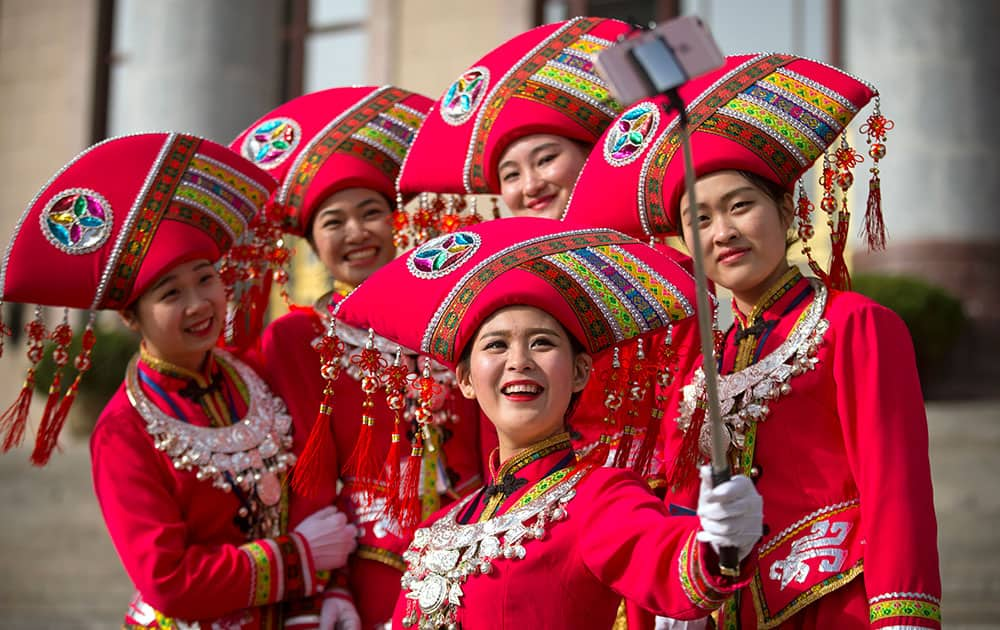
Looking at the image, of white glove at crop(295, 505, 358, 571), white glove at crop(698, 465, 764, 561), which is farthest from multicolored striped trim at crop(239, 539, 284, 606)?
white glove at crop(698, 465, 764, 561)

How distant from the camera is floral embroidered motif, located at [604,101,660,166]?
3275 mm

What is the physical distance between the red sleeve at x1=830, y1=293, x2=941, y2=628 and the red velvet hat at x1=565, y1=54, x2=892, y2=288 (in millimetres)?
375

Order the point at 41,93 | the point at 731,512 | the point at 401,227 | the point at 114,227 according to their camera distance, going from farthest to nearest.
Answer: the point at 41,93 → the point at 401,227 → the point at 114,227 → the point at 731,512

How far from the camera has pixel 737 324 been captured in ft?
10.9

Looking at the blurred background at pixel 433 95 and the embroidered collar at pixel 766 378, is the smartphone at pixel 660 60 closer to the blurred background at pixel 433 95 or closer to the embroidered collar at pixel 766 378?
the embroidered collar at pixel 766 378

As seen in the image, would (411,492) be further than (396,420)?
Yes

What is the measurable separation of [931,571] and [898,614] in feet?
0.40

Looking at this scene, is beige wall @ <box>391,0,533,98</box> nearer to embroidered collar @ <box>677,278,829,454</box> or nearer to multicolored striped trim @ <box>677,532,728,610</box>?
embroidered collar @ <box>677,278,829,454</box>

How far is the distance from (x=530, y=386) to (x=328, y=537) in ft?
3.30

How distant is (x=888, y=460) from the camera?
2.83m

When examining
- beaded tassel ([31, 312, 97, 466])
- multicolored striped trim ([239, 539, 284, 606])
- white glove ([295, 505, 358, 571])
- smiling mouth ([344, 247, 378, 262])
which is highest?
smiling mouth ([344, 247, 378, 262])

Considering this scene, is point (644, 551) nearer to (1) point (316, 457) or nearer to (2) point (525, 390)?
(2) point (525, 390)

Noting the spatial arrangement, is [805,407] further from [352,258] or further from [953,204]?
[953,204]

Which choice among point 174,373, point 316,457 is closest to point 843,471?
point 316,457
